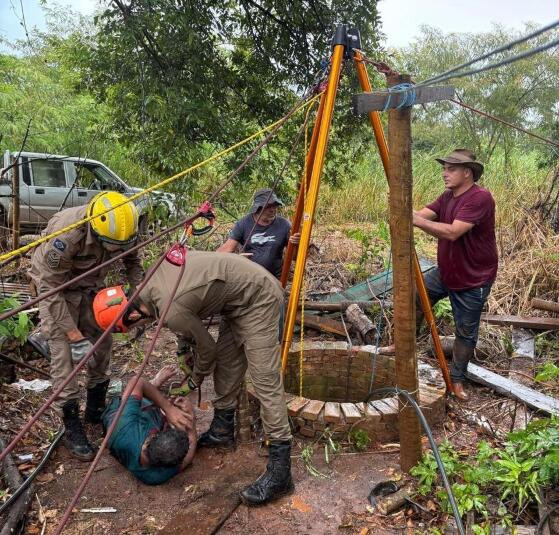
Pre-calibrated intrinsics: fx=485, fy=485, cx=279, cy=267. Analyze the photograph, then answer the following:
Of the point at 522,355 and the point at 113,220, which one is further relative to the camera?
the point at 522,355

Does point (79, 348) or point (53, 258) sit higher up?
point (53, 258)

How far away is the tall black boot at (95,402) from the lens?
3436 mm

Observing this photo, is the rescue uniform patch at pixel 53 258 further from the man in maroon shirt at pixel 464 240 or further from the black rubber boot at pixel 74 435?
the man in maroon shirt at pixel 464 240

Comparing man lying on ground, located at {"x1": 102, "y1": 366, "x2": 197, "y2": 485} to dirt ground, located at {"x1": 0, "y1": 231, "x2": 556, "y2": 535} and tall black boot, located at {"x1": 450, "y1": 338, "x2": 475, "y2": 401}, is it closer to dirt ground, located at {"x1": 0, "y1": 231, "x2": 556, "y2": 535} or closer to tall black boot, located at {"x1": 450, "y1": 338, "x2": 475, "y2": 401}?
dirt ground, located at {"x1": 0, "y1": 231, "x2": 556, "y2": 535}

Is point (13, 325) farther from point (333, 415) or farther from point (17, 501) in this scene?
point (333, 415)

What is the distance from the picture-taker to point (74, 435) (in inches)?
123

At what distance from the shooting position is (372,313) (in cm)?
493

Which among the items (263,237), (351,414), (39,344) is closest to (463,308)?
(351,414)

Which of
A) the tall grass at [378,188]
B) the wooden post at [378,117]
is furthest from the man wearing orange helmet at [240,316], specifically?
the tall grass at [378,188]

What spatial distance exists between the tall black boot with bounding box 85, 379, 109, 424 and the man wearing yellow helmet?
205mm

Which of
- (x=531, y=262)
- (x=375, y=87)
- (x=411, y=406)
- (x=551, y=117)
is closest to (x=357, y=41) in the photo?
(x=411, y=406)

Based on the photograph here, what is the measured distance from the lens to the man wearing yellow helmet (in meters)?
2.83

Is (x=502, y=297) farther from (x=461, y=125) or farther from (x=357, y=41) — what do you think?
(x=461, y=125)

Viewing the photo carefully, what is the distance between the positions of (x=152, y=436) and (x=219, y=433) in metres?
Answer: 0.60
